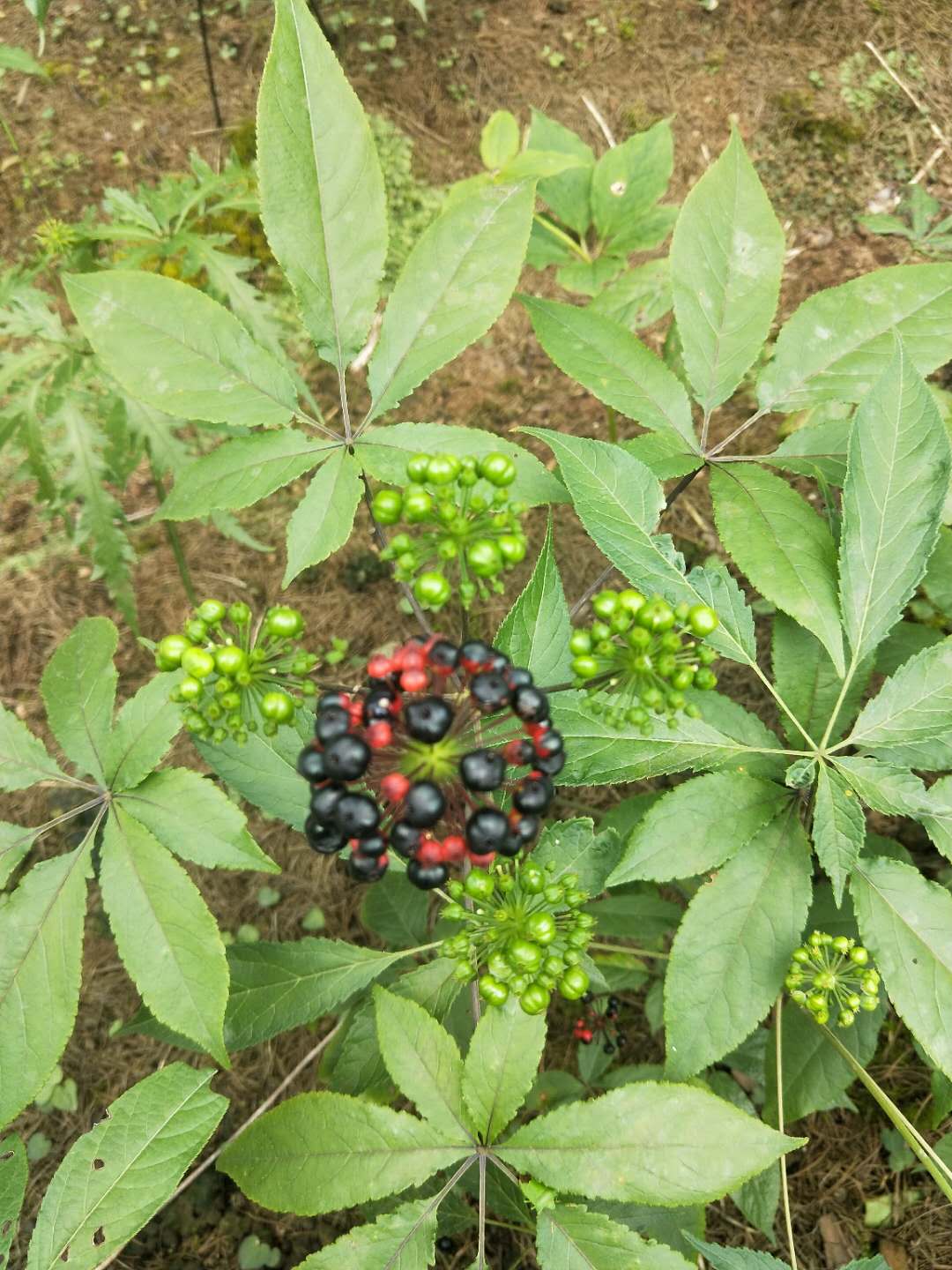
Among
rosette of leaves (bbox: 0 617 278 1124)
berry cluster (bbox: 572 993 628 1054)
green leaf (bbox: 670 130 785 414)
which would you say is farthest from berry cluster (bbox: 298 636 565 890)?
berry cluster (bbox: 572 993 628 1054)

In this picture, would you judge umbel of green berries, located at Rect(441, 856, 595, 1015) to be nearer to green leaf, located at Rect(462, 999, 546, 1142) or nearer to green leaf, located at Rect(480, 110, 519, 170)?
green leaf, located at Rect(462, 999, 546, 1142)

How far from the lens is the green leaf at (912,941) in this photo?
7.11 ft

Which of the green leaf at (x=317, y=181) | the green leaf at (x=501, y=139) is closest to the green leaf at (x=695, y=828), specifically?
the green leaf at (x=317, y=181)

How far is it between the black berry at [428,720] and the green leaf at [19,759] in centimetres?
139

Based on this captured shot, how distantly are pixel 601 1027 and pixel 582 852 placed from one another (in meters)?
Result: 1.54

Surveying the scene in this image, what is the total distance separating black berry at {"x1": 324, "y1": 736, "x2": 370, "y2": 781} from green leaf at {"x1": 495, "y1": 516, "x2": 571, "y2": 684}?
2.44ft

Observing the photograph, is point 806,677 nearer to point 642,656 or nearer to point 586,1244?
point 642,656

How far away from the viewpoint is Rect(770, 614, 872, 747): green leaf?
272cm

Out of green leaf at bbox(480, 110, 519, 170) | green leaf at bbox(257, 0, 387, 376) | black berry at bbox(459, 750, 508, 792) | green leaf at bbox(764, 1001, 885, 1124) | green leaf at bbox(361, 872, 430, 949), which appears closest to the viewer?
black berry at bbox(459, 750, 508, 792)

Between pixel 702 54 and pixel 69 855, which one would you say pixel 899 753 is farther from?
pixel 702 54

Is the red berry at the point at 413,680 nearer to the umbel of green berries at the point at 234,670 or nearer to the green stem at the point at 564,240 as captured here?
the umbel of green berries at the point at 234,670

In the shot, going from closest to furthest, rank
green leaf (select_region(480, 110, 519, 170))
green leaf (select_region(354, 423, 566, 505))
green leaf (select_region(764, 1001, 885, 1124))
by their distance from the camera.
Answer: green leaf (select_region(354, 423, 566, 505)) → green leaf (select_region(764, 1001, 885, 1124)) → green leaf (select_region(480, 110, 519, 170))

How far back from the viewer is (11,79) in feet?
20.3

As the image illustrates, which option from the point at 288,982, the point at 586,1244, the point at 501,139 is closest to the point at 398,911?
the point at 288,982
